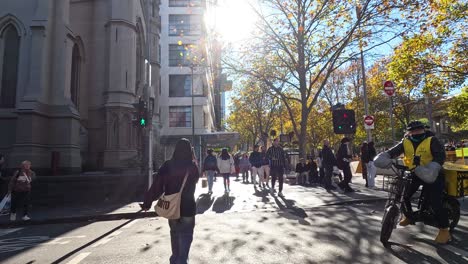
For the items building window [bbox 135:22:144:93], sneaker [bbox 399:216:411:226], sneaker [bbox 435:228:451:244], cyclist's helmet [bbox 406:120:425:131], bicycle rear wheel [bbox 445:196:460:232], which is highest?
building window [bbox 135:22:144:93]

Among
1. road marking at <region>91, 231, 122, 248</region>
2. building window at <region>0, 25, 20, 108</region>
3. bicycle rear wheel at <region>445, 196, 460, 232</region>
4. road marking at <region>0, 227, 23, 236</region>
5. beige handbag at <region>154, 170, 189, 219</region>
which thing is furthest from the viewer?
building window at <region>0, 25, 20, 108</region>

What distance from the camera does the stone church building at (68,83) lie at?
15.1 meters

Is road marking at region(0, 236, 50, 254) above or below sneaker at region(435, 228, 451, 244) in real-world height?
below

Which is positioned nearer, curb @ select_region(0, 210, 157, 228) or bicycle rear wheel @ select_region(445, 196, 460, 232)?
bicycle rear wheel @ select_region(445, 196, 460, 232)

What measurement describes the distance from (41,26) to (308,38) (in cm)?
1177

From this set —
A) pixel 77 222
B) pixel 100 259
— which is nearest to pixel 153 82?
pixel 77 222

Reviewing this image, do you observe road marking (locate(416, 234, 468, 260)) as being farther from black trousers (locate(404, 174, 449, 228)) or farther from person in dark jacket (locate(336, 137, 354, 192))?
person in dark jacket (locate(336, 137, 354, 192))

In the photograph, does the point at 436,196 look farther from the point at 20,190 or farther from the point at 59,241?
the point at 20,190

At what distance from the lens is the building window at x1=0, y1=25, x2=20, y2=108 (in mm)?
16281

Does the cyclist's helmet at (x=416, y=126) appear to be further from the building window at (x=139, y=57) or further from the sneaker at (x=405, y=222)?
the building window at (x=139, y=57)

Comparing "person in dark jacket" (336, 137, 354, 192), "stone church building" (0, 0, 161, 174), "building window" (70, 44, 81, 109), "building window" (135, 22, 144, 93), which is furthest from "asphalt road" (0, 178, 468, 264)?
"building window" (135, 22, 144, 93)

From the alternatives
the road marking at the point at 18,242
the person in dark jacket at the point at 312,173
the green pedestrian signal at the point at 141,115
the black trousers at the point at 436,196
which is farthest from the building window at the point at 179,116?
the black trousers at the point at 436,196

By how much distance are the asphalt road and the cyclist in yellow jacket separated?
44cm

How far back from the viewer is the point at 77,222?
938 centimetres
